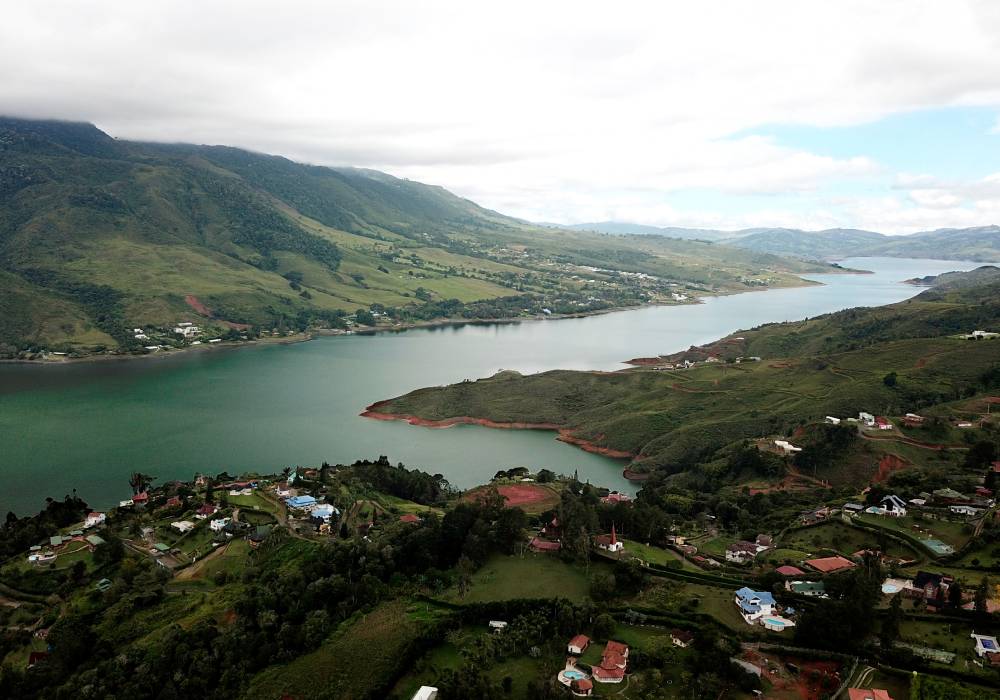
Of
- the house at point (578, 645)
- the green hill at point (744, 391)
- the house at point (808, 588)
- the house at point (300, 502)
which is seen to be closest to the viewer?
the house at point (578, 645)

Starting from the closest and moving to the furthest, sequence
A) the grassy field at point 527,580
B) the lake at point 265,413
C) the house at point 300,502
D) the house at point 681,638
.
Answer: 1. the house at point 681,638
2. the grassy field at point 527,580
3. the house at point 300,502
4. the lake at point 265,413

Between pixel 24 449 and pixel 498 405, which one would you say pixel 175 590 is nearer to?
pixel 24 449

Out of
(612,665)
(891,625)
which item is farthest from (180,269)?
(891,625)

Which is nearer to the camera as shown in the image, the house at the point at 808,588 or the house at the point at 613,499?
the house at the point at 808,588

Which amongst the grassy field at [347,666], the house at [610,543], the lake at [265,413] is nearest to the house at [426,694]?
the grassy field at [347,666]

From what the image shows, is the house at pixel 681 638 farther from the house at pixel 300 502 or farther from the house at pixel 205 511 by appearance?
the house at pixel 205 511

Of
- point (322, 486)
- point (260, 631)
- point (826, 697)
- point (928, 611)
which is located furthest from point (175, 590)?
point (928, 611)

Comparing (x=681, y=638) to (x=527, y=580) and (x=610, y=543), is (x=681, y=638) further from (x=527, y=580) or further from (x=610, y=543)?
(x=610, y=543)

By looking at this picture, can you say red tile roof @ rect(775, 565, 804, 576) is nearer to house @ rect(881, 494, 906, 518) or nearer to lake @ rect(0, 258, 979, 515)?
house @ rect(881, 494, 906, 518)
